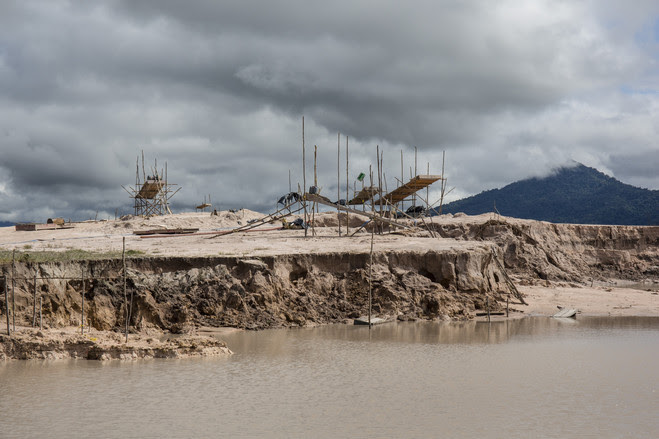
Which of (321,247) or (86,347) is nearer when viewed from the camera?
(86,347)

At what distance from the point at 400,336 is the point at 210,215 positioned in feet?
112

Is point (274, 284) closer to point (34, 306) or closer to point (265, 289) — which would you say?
point (265, 289)

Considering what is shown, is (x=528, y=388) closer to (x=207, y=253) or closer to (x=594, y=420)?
(x=594, y=420)

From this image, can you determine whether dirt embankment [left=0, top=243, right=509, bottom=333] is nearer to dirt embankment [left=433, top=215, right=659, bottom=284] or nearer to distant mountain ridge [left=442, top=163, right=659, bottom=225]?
dirt embankment [left=433, top=215, right=659, bottom=284]

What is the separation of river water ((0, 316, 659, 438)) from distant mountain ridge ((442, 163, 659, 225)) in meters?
88.3

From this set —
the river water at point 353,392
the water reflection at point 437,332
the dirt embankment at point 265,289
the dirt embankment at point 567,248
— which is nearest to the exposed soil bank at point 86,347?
the river water at point 353,392

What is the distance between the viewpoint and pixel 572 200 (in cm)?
13275

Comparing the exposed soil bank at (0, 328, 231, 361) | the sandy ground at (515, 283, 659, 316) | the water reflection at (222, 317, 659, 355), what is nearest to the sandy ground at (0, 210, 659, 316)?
the sandy ground at (515, 283, 659, 316)

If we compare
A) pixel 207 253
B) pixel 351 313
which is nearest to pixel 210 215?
pixel 207 253

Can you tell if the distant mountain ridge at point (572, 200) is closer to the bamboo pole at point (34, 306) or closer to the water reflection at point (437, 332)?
the water reflection at point (437, 332)

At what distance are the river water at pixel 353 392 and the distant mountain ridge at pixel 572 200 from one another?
88.3 metres

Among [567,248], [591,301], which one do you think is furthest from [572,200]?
[591,301]

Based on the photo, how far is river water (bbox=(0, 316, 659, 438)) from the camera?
39.3 ft

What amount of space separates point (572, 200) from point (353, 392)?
128 meters
